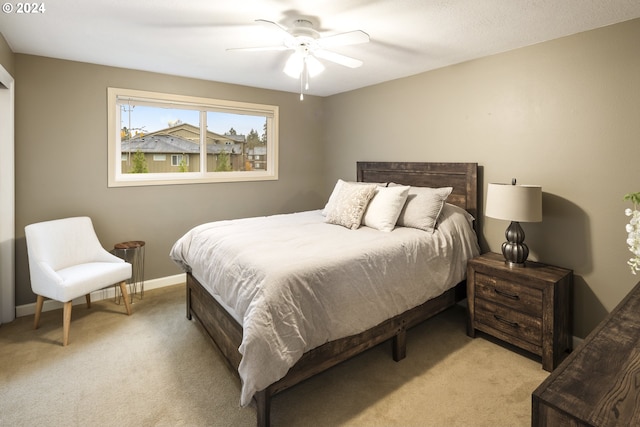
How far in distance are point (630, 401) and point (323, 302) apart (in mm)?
1324

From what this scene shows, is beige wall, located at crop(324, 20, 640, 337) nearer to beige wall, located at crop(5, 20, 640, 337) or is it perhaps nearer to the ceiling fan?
beige wall, located at crop(5, 20, 640, 337)

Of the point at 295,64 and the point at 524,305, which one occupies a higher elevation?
the point at 295,64

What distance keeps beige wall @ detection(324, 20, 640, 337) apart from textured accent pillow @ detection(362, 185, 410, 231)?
0.82m

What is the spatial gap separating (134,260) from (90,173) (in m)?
1.00

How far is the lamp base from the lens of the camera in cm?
261

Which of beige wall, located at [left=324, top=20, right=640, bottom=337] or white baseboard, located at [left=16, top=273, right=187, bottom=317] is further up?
beige wall, located at [left=324, top=20, right=640, bottom=337]

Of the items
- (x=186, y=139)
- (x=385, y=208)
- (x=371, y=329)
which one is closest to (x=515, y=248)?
(x=385, y=208)

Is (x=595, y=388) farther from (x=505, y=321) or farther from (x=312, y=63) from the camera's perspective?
(x=312, y=63)

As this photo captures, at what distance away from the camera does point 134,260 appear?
369cm

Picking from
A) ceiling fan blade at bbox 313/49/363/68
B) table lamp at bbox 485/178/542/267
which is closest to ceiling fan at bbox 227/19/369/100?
ceiling fan blade at bbox 313/49/363/68

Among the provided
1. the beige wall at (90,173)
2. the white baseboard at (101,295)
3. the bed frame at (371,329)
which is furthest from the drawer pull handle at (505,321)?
the white baseboard at (101,295)

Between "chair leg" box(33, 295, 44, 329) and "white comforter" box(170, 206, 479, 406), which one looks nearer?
"white comforter" box(170, 206, 479, 406)

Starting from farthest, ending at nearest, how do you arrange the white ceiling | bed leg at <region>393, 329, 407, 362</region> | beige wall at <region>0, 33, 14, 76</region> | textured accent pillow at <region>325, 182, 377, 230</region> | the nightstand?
1. textured accent pillow at <region>325, 182, 377, 230</region>
2. beige wall at <region>0, 33, 14, 76</region>
3. bed leg at <region>393, 329, 407, 362</region>
4. the nightstand
5. the white ceiling

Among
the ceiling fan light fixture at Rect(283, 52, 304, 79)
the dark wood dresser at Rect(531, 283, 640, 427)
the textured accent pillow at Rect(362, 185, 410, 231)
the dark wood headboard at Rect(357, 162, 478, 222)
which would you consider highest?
the ceiling fan light fixture at Rect(283, 52, 304, 79)
